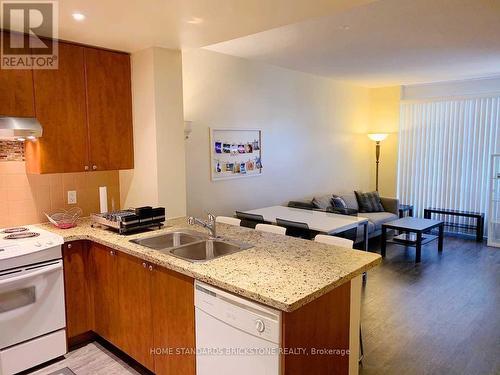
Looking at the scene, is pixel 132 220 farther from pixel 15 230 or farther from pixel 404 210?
pixel 404 210

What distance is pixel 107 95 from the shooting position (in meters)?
3.30

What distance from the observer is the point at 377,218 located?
6.05 meters

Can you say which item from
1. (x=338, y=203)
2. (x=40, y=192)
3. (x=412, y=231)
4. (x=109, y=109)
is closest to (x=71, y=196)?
(x=40, y=192)

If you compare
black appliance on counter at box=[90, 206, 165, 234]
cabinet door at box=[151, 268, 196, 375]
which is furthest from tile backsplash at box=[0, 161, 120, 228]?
cabinet door at box=[151, 268, 196, 375]

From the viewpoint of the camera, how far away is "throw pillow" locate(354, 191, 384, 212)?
6.54m

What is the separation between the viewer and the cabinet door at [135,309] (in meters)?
2.48

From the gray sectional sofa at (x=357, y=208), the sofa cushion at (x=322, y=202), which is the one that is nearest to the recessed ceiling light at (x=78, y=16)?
the gray sectional sofa at (x=357, y=208)

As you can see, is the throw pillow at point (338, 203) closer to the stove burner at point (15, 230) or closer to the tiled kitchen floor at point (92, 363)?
the tiled kitchen floor at point (92, 363)

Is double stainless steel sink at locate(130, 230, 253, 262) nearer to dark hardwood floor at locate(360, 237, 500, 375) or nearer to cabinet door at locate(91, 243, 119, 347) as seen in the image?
cabinet door at locate(91, 243, 119, 347)

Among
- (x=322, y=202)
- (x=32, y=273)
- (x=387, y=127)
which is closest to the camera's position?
(x=32, y=273)

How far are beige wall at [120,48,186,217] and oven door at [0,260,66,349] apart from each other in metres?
1.04

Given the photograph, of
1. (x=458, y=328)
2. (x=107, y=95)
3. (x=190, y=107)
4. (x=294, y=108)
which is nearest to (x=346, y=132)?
(x=294, y=108)

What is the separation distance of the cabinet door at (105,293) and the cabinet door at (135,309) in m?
0.07

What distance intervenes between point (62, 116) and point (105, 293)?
4.76ft
